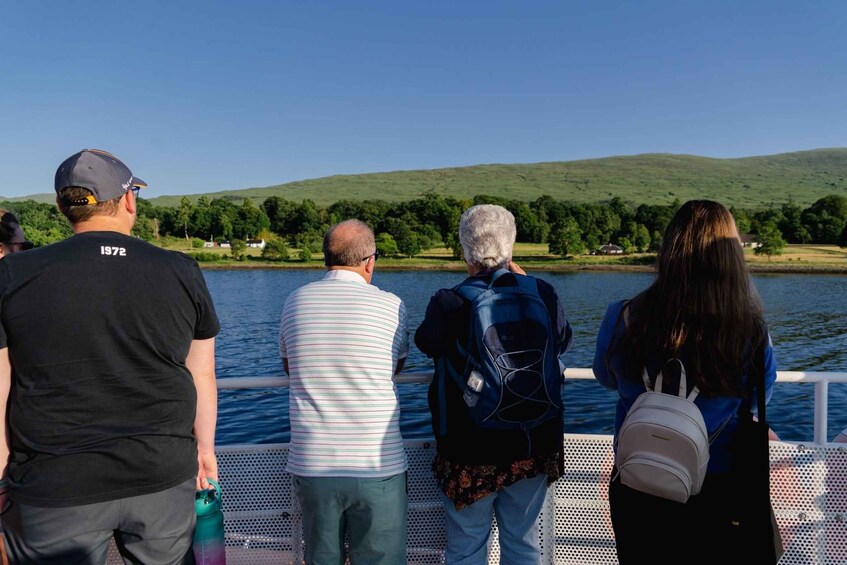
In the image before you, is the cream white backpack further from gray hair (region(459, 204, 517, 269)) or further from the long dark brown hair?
gray hair (region(459, 204, 517, 269))

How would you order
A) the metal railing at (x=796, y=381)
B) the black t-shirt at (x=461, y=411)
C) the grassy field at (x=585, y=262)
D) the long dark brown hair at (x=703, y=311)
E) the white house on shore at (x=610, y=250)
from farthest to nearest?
1. the white house on shore at (x=610, y=250)
2. the grassy field at (x=585, y=262)
3. the metal railing at (x=796, y=381)
4. the black t-shirt at (x=461, y=411)
5. the long dark brown hair at (x=703, y=311)

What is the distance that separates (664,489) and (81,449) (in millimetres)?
1852

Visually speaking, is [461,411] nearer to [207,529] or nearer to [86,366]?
[207,529]

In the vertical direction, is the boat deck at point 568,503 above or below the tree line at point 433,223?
below

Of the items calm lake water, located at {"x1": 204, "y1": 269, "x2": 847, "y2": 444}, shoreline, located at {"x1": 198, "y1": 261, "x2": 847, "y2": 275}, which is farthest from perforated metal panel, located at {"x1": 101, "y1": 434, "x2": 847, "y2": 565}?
shoreline, located at {"x1": 198, "y1": 261, "x2": 847, "y2": 275}

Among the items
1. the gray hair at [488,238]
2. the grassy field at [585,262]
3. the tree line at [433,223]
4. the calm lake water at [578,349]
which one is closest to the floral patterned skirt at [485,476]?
the gray hair at [488,238]

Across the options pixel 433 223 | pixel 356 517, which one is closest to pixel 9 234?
pixel 356 517

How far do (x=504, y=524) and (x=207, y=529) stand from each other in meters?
1.19

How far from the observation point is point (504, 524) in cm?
261

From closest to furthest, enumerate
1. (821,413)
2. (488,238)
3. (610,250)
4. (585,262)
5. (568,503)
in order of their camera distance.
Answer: (488,238)
(821,413)
(568,503)
(585,262)
(610,250)

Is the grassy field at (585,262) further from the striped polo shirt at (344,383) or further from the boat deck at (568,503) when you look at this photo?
the striped polo shirt at (344,383)

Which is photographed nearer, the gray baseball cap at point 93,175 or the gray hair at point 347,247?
the gray baseball cap at point 93,175

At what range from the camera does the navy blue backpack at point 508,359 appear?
7.81 ft

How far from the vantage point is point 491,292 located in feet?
7.98
